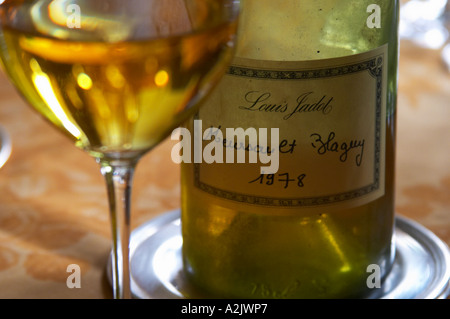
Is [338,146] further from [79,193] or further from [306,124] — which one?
[79,193]

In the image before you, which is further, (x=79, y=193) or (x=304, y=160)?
(x=79, y=193)

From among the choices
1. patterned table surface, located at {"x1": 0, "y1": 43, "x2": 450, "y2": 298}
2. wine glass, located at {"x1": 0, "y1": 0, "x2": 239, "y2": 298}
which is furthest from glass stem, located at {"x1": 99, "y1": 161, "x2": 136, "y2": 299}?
patterned table surface, located at {"x1": 0, "y1": 43, "x2": 450, "y2": 298}

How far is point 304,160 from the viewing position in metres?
0.59

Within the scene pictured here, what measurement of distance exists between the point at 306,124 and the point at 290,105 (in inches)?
0.7

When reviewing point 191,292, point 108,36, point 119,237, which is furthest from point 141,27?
point 191,292

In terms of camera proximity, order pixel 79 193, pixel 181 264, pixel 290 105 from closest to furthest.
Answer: pixel 290 105 < pixel 181 264 < pixel 79 193

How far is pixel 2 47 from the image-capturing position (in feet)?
1.54

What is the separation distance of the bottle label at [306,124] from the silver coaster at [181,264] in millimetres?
77

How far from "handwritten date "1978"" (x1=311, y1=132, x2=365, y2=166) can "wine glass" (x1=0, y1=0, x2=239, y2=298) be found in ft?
0.40

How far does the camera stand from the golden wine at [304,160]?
0.58m

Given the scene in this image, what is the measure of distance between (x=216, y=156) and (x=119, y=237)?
0.36ft

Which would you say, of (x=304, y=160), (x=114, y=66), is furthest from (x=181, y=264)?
(x=114, y=66)
